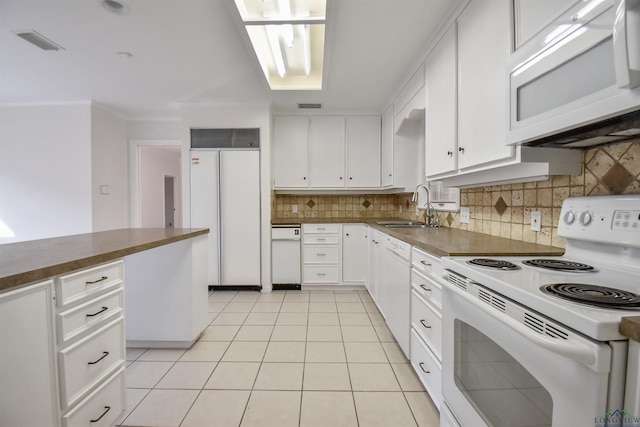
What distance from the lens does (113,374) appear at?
127 centimetres

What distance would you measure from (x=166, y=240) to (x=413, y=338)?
167 cm

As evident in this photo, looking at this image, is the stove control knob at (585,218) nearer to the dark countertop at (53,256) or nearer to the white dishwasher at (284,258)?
the dark countertop at (53,256)

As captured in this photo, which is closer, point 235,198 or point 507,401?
point 507,401

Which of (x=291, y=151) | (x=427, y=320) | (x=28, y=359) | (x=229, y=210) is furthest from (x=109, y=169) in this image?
(x=427, y=320)

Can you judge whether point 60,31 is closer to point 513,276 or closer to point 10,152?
point 10,152

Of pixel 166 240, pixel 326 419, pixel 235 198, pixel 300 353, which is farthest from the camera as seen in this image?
pixel 235 198

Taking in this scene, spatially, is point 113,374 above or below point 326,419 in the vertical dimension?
above

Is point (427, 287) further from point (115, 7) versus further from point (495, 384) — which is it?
point (115, 7)

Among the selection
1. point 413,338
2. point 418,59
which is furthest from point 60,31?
point 413,338

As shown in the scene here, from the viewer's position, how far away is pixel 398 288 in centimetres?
201

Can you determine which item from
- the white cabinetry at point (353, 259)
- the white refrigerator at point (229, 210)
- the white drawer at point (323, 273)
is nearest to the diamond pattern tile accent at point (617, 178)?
the white cabinetry at point (353, 259)

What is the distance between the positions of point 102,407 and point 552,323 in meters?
1.70

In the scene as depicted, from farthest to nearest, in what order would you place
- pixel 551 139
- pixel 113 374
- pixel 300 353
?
pixel 300 353 < pixel 113 374 < pixel 551 139

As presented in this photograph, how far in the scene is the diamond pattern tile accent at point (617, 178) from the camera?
104cm
